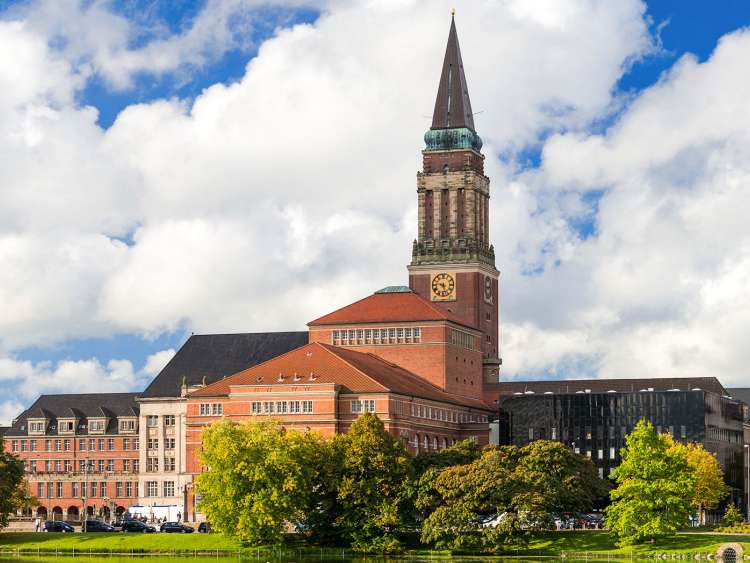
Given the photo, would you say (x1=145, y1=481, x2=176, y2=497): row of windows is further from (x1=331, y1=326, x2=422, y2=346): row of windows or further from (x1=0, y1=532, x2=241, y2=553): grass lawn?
Answer: (x1=0, y1=532, x2=241, y2=553): grass lawn

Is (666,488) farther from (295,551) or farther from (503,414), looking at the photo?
(503,414)

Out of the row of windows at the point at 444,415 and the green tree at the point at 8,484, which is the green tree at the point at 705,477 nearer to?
the row of windows at the point at 444,415

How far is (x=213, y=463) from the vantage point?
5305 inches

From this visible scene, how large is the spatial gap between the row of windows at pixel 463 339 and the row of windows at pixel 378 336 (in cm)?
507

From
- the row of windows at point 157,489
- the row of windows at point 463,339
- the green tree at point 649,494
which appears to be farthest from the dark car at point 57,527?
the green tree at point 649,494

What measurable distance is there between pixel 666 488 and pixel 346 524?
85.0ft

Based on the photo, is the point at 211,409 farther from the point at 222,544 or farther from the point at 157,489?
the point at 157,489

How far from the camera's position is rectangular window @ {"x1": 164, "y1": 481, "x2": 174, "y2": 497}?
198 m

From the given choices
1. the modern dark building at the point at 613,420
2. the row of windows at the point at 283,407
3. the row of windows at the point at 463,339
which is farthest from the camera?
the row of windows at the point at 463,339

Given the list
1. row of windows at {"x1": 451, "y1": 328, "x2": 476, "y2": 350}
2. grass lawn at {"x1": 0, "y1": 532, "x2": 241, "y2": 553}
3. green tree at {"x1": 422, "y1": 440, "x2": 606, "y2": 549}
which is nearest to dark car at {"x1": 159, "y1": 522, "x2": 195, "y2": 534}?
grass lawn at {"x1": 0, "y1": 532, "x2": 241, "y2": 553}

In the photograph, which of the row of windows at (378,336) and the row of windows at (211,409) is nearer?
the row of windows at (211,409)

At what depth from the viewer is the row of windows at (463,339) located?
614 ft

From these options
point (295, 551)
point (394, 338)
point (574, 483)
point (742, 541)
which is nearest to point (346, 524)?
point (295, 551)

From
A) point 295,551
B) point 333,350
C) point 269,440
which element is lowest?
point 295,551
